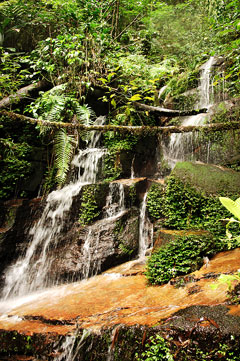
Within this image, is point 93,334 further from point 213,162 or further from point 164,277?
point 213,162

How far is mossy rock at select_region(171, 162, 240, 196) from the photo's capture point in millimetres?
5873

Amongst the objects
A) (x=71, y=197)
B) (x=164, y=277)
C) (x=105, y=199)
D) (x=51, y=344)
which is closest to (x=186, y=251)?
(x=164, y=277)

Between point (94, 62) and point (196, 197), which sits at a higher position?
point (94, 62)

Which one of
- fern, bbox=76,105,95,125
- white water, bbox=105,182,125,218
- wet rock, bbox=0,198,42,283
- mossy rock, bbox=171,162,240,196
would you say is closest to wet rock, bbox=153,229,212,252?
mossy rock, bbox=171,162,240,196

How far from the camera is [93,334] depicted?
113 inches

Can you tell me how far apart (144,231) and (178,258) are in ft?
Result: 7.42

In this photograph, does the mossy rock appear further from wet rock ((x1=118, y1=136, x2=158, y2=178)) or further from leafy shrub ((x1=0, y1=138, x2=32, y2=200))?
leafy shrub ((x1=0, y1=138, x2=32, y2=200))

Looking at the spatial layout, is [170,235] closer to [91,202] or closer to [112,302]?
[112,302]

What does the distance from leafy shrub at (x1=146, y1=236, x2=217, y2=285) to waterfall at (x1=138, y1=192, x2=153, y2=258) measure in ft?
5.59

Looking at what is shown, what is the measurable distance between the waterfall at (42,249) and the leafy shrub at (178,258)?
2848 millimetres

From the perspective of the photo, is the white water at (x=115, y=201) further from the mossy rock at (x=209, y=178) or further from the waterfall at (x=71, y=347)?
the waterfall at (x=71, y=347)

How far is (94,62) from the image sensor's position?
21.6 ft

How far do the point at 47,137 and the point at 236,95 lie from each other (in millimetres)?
7776

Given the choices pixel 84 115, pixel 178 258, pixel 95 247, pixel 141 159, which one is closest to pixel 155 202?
pixel 95 247
